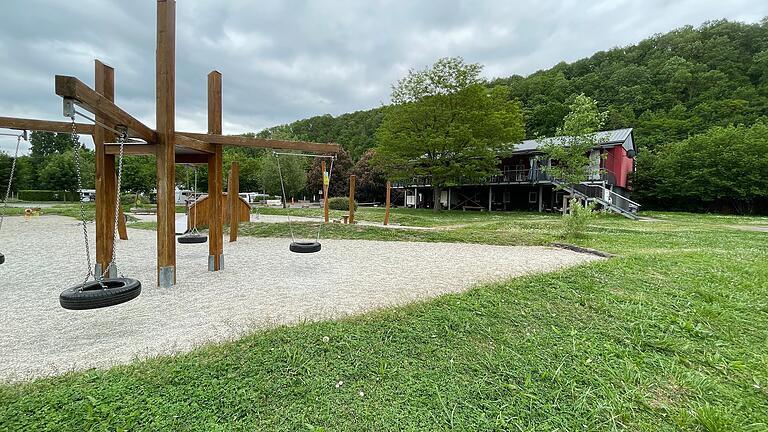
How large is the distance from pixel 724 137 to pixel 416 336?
34.5 m

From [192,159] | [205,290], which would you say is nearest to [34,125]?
[192,159]

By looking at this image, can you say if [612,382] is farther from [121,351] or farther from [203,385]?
[121,351]

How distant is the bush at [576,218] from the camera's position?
30.6ft

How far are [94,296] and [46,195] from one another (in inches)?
1856

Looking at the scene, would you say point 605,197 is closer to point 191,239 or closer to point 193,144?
point 191,239

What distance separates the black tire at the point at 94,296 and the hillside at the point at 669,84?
120ft

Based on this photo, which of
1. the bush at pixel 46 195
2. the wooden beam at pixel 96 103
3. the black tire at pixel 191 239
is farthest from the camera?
the bush at pixel 46 195

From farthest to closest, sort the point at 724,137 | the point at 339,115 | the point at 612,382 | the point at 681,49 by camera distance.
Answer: the point at 339,115 < the point at 681,49 < the point at 724,137 < the point at 612,382

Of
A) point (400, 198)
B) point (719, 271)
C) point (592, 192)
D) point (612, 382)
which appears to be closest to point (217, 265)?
point (612, 382)

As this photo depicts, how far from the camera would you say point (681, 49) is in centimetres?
3994

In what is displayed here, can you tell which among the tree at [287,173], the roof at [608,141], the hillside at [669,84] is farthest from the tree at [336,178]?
the roof at [608,141]

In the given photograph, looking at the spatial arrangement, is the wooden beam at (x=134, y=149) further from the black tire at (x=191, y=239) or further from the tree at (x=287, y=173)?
the tree at (x=287, y=173)

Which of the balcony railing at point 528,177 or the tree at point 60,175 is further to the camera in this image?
the tree at point 60,175

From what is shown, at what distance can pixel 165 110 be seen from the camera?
4355 mm
